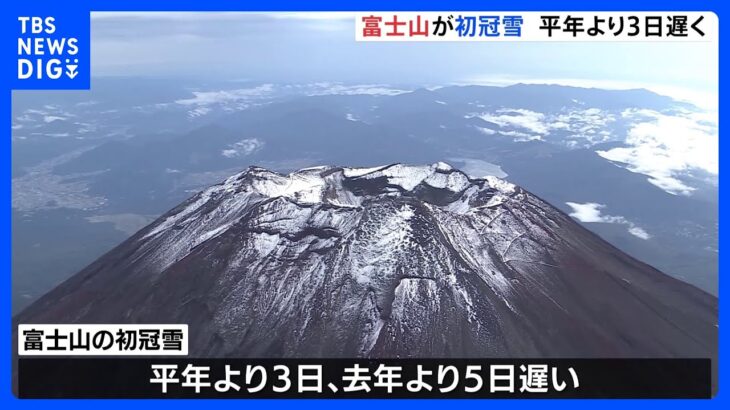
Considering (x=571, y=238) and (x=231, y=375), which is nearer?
(x=231, y=375)

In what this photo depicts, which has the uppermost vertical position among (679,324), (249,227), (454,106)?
(454,106)

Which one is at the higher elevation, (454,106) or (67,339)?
(454,106)

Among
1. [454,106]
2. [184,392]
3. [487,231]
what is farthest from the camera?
[454,106]

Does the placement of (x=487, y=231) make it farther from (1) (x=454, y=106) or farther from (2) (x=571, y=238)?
(1) (x=454, y=106)

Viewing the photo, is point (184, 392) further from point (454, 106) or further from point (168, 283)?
point (454, 106)

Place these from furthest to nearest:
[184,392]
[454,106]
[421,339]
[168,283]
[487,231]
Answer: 1. [454,106]
2. [487,231]
3. [168,283]
4. [421,339]
5. [184,392]

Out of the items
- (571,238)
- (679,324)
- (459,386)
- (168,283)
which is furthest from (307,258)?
(679,324)

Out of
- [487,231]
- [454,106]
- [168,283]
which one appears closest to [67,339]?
[168,283]
